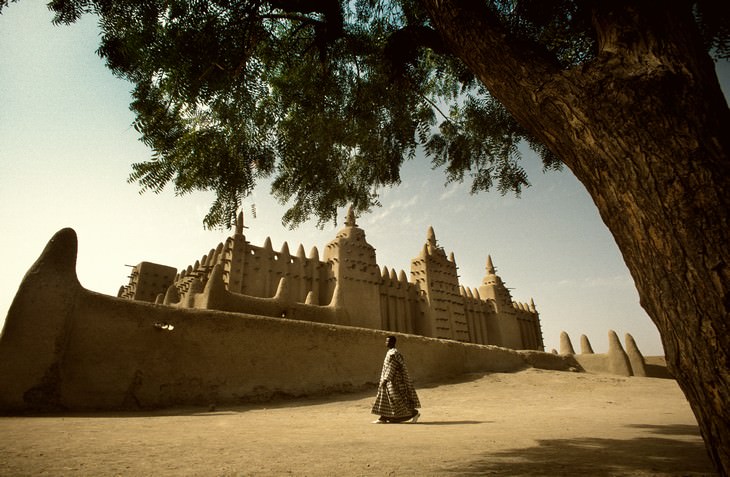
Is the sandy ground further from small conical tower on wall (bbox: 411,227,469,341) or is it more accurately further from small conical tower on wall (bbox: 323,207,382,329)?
small conical tower on wall (bbox: 411,227,469,341)

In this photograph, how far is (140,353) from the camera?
8102mm

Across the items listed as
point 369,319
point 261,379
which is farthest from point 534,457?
point 369,319

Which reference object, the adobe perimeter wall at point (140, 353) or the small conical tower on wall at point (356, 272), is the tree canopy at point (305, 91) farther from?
the small conical tower on wall at point (356, 272)

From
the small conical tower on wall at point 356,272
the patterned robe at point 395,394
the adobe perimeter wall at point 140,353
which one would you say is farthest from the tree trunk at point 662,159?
the small conical tower on wall at point 356,272

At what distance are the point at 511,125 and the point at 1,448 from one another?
7.38m

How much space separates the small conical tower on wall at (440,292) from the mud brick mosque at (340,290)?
6 centimetres

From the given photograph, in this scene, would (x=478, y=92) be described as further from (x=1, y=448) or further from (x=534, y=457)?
(x=1, y=448)

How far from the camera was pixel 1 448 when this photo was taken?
363 cm

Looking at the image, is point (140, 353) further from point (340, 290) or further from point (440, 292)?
point (440, 292)

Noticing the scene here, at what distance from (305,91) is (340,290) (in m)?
11.0

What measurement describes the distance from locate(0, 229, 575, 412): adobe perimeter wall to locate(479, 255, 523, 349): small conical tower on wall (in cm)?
2030

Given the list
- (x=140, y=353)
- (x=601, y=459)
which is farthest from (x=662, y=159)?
(x=140, y=353)

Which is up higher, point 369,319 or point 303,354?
point 369,319

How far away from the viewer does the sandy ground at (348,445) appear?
3.04 m
